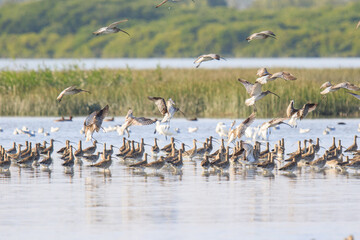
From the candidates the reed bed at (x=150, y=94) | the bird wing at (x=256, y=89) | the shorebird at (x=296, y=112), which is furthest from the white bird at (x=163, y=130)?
the shorebird at (x=296, y=112)

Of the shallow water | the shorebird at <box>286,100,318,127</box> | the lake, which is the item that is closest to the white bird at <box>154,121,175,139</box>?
the shallow water

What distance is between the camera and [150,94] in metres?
35.5

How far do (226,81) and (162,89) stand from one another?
2866 mm

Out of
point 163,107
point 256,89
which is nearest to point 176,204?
point 163,107

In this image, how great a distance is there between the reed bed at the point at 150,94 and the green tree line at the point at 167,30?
51846 mm

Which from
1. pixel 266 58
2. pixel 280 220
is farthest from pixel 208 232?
pixel 266 58

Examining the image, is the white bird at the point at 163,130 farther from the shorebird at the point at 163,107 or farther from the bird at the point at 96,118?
the bird at the point at 96,118

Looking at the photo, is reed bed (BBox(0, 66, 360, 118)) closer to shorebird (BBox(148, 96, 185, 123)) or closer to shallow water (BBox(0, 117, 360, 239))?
shallow water (BBox(0, 117, 360, 239))

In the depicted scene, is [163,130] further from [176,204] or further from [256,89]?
[176,204]

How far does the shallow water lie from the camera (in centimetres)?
1219

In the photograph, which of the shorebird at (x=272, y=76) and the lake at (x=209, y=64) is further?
the lake at (x=209, y=64)

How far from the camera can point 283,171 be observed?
62.8 ft

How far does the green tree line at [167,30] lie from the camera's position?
9175cm

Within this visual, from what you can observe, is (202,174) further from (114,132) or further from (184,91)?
(184,91)
